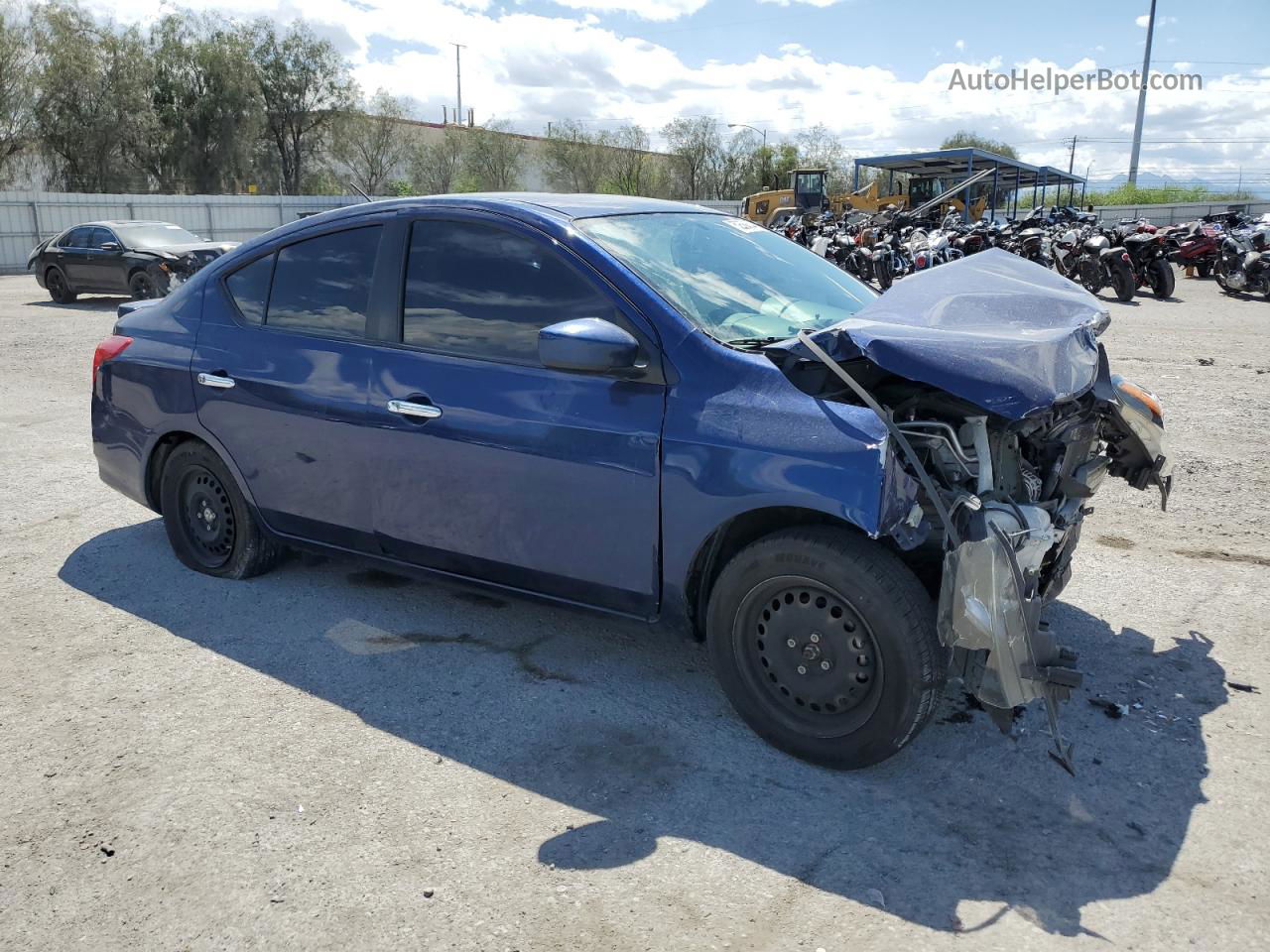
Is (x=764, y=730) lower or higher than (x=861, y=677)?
lower

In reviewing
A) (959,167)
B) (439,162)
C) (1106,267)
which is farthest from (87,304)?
(439,162)

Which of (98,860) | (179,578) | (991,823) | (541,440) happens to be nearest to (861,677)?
(991,823)

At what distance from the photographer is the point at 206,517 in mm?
5020

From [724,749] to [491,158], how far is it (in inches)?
2529

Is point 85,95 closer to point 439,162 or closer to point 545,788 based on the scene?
point 439,162

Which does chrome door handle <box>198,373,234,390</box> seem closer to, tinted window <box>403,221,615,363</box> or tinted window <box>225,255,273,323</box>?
tinted window <box>225,255,273,323</box>

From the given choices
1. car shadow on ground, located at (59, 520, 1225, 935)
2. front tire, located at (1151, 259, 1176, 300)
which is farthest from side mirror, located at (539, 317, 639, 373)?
front tire, located at (1151, 259, 1176, 300)

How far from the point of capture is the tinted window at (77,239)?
1856 centimetres

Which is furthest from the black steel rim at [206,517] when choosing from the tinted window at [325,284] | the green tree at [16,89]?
the green tree at [16,89]

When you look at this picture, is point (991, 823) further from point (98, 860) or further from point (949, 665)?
point (98, 860)

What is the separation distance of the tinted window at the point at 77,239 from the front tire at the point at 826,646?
61.5ft

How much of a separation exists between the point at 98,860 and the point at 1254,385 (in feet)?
32.0

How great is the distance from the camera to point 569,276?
3674mm

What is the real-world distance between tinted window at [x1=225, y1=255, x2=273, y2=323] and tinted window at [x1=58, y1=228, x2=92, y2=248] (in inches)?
637
